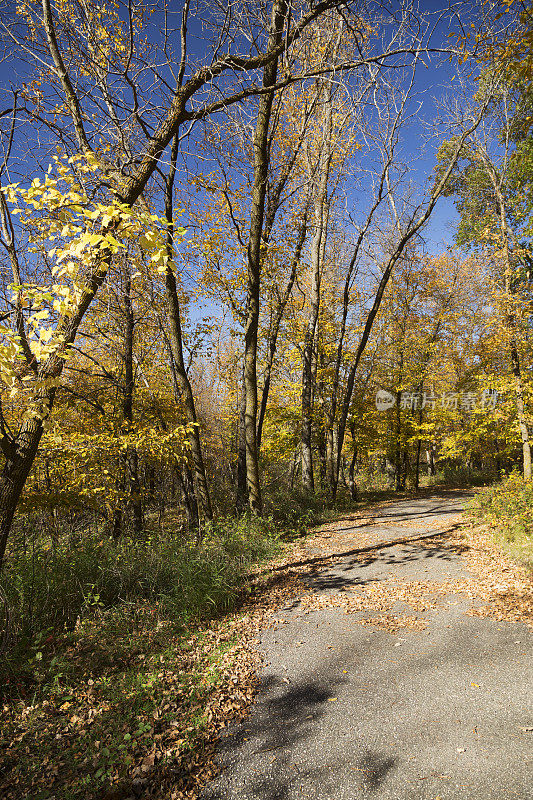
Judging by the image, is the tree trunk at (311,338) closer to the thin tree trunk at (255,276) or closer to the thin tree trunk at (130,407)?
the thin tree trunk at (255,276)

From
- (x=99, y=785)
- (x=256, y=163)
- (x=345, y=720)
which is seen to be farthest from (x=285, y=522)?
(x=256, y=163)

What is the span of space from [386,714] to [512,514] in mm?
5823

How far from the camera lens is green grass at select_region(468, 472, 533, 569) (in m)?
6.12

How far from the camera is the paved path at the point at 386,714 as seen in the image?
101 inches

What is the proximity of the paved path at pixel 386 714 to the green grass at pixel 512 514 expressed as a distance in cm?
192

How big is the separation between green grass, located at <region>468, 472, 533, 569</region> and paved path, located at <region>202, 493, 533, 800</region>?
1.92m

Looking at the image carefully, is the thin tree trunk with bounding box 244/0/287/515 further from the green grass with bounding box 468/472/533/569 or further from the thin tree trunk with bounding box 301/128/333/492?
the green grass with bounding box 468/472/533/569

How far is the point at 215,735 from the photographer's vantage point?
3.05 meters

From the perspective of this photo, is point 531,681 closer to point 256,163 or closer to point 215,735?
point 215,735

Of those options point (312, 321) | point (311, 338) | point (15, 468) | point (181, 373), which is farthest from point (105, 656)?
point (312, 321)

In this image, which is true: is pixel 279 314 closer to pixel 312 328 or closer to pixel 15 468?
pixel 312 328

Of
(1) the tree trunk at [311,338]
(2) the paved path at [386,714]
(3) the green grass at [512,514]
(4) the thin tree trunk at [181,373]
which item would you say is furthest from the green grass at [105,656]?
(1) the tree trunk at [311,338]

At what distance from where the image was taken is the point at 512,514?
747cm

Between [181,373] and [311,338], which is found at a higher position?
[311,338]
